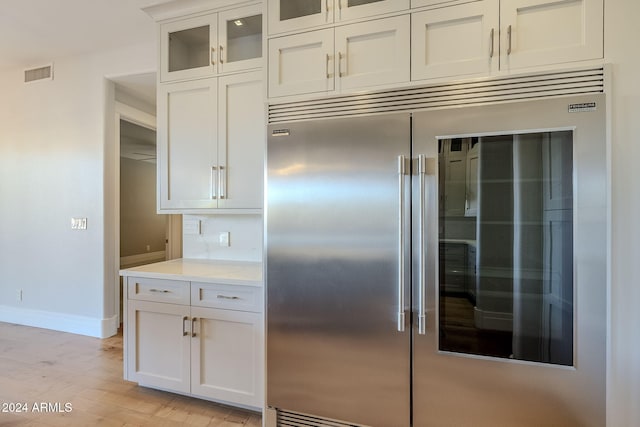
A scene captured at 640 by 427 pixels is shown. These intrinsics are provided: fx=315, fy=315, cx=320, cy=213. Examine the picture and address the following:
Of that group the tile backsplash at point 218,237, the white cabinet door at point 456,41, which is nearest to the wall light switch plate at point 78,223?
the tile backsplash at point 218,237

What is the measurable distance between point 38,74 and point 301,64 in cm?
363

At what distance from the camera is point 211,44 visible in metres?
2.29

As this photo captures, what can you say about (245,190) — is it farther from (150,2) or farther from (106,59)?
(106,59)

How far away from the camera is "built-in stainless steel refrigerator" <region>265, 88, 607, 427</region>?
4.50 feet

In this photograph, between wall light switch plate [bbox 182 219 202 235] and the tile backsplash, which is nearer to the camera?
the tile backsplash

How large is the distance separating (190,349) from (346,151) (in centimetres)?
165

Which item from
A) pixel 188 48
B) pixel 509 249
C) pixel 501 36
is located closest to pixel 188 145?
pixel 188 48

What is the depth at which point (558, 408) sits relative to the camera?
1380mm

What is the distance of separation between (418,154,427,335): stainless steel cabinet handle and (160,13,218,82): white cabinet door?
5.53ft

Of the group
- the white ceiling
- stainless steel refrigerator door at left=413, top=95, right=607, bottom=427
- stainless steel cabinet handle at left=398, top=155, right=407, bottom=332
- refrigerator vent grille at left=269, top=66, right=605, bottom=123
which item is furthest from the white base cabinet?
the white ceiling

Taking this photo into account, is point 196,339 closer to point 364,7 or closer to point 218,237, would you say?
point 218,237

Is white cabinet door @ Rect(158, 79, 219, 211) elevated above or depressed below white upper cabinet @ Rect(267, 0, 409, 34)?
below

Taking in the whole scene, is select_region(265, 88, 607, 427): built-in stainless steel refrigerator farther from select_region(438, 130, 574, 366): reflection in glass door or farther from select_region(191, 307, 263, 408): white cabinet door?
select_region(191, 307, 263, 408): white cabinet door

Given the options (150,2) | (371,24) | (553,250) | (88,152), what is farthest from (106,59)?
(553,250)
